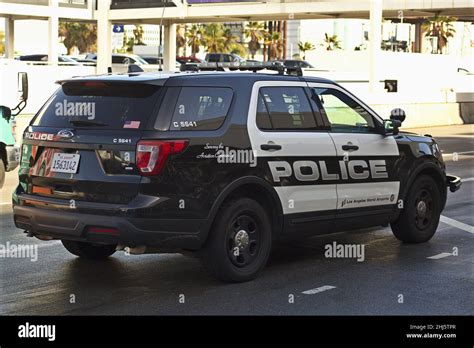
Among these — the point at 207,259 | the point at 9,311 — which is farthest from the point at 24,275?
the point at 207,259

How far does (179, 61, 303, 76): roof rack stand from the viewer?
8688 millimetres

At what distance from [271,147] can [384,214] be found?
191 centimetres

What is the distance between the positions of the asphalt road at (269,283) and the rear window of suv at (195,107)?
56.2 inches

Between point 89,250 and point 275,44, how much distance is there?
283 feet

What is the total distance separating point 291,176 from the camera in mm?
8203

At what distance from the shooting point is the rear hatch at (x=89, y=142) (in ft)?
23.9

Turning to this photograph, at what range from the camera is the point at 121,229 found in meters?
7.12

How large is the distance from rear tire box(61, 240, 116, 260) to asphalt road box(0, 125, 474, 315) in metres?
0.09

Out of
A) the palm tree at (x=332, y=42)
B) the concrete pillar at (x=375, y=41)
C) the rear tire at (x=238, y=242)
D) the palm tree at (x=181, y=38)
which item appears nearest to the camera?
the rear tire at (x=238, y=242)

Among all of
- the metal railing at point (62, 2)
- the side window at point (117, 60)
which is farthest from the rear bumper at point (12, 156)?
the side window at point (117, 60)

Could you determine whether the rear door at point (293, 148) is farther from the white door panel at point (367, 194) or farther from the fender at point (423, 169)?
the fender at point (423, 169)

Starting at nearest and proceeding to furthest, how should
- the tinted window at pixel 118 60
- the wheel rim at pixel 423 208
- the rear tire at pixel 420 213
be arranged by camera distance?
the rear tire at pixel 420 213 → the wheel rim at pixel 423 208 → the tinted window at pixel 118 60
